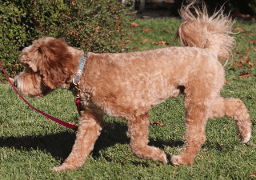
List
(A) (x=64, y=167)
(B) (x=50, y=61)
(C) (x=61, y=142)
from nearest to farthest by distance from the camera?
(B) (x=50, y=61) < (A) (x=64, y=167) < (C) (x=61, y=142)

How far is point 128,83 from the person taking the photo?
13.1 feet

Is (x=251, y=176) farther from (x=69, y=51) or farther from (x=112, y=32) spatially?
(x=112, y=32)

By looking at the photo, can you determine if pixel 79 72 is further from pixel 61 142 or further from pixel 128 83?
pixel 61 142

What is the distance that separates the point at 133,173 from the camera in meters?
4.19

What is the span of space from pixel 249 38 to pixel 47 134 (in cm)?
847

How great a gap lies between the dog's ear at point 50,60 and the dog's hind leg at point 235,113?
6.86 feet

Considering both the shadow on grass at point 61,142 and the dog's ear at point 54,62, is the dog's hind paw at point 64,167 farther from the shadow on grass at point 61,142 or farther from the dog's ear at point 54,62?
the dog's ear at point 54,62

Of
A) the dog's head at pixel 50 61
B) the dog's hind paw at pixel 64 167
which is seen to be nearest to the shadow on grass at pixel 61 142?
the dog's hind paw at pixel 64 167

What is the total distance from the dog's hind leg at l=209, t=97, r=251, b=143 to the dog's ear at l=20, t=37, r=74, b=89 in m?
2.09

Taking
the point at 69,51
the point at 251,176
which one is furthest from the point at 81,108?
the point at 251,176

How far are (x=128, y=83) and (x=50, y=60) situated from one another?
34.8 inches

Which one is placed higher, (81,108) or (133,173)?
(81,108)

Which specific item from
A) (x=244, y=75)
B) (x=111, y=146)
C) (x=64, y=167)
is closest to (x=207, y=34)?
(x=111, y=146)

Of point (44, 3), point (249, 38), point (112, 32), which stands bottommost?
point (249, 38)
